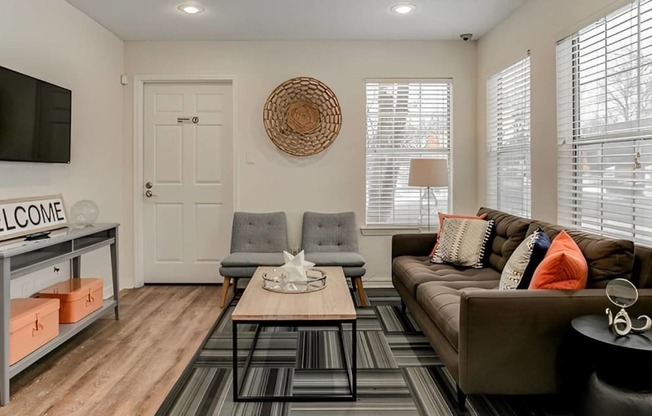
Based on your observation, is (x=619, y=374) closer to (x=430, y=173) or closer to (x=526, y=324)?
(x=526, y=324)

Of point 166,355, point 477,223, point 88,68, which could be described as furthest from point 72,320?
point 477,223

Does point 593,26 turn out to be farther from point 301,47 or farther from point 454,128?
point 301,47

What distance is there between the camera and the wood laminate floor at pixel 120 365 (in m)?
2.26

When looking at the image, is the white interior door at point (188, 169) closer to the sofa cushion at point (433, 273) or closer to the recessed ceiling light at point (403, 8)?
the recessed ceiling light at point (403, 8)

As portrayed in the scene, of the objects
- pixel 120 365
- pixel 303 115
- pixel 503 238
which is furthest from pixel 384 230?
pixel 120 365

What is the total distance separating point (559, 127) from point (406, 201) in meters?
1.77

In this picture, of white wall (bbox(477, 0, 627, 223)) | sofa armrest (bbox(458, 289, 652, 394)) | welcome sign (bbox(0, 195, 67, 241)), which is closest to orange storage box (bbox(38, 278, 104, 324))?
welcome sign (bbox(0, 195, 67, 241))

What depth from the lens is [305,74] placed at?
4520 millimetres

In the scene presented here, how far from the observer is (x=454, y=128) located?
4.60 m

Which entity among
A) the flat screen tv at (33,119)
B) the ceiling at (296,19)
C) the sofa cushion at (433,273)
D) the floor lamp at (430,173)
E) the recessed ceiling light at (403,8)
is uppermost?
the ceiling at (296,19)

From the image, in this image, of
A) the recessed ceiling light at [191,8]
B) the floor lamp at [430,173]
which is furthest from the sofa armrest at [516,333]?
the recessed ceiling light at [191,8]

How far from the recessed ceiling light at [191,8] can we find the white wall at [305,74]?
32.3 inches

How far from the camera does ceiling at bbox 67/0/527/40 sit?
3537 mm

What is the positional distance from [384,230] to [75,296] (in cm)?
281
